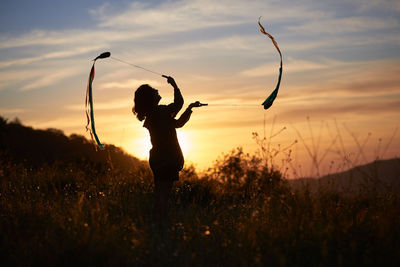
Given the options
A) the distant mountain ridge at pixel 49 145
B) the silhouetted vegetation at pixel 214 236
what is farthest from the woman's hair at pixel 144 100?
the distant mountain ridge at pixel 49 145

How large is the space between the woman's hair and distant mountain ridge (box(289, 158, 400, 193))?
2.59m

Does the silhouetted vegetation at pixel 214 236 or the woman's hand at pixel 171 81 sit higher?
the woman's hand at pixel 171 81

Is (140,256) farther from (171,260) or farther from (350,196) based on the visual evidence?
(350,196)

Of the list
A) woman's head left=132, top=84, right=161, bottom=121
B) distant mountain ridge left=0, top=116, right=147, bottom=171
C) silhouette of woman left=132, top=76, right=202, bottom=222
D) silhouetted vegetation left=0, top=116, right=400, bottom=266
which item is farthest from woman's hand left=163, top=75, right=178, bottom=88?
distant mountain ridge left=0, top=116, right=147, bottom=171

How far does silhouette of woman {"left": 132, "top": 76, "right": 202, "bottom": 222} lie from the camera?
605 centimetres

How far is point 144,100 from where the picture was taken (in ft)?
20.9

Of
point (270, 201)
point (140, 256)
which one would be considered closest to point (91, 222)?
point (140, 256)

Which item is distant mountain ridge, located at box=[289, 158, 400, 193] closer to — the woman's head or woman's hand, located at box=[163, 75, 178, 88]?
woman's hand, located at box=[163, 75, 178, 88]

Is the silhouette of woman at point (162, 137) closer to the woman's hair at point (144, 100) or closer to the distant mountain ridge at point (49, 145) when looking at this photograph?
the woman's hair at point (144, 100)

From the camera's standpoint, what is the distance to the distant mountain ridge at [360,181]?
6164 mm

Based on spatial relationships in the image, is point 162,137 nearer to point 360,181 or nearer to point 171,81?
point 171,81

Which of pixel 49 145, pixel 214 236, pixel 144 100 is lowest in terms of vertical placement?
pixel 214 236

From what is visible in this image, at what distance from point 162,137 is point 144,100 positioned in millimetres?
676

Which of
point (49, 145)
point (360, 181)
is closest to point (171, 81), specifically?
point (360, 181)
